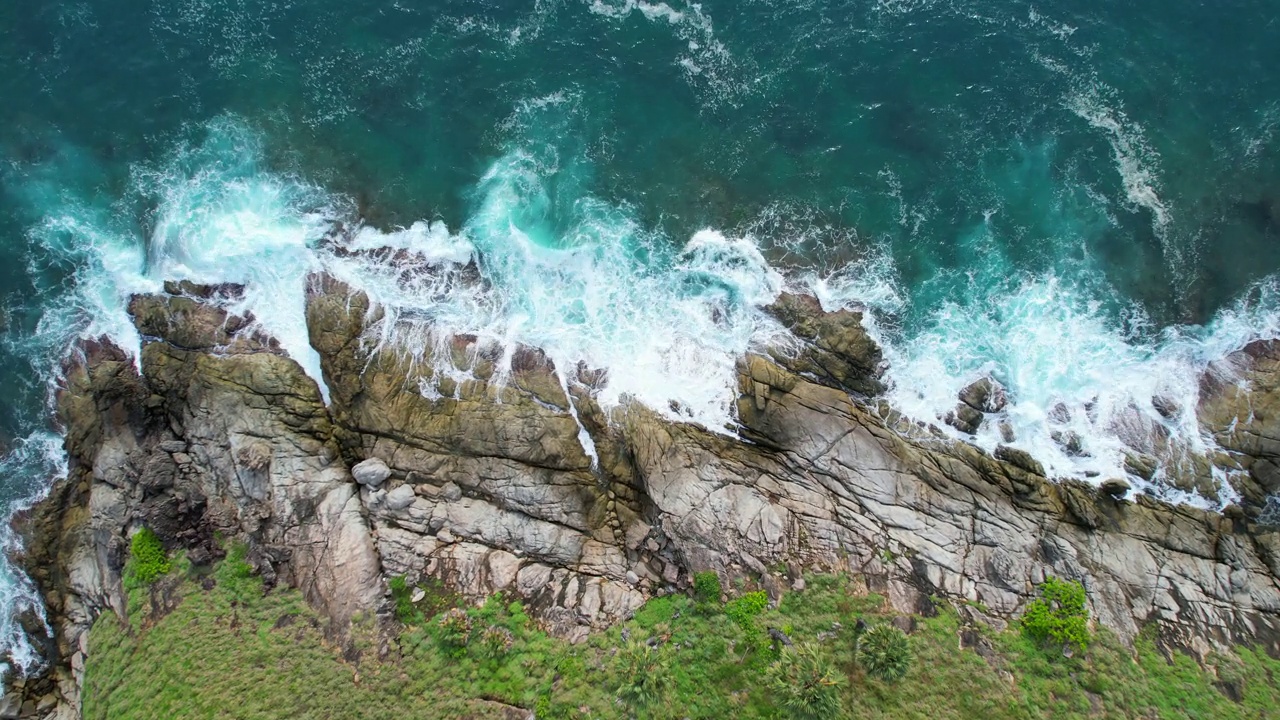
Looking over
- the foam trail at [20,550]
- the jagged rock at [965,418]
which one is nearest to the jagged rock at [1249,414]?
the jagged rock at [965,418]

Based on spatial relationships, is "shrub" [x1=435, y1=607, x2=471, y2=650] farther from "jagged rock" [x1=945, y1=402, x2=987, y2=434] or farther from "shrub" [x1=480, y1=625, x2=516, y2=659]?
"jagged rock" [x1=945, y1=402, x2=987, y2=434]

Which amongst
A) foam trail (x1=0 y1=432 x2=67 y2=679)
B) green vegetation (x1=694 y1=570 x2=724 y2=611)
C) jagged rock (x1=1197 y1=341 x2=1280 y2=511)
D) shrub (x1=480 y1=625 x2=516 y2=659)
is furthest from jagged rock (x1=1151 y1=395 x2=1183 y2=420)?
foam trail (x1=0 y1=432 x2=67 y2=679)

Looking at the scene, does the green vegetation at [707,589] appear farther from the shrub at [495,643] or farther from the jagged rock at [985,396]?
the jagged rock at [985,396]

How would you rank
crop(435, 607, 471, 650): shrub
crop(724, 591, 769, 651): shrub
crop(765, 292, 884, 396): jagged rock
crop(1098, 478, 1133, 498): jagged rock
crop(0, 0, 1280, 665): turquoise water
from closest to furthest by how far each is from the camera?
crop(435, 607, 471, 650): shrub
crop(724, 591, 769, 651): shrub
crop(1098, 478, 1133, 498): jagged rock
crop(765, 292, 884, 396): jagged rock
crop(0, 0, 1280, 665): turquoise water

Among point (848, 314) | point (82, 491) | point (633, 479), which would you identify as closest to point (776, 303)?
point (848, 314)

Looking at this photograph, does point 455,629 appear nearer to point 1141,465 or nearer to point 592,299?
point 592,299

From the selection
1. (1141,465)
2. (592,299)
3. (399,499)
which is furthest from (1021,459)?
(399,499)
